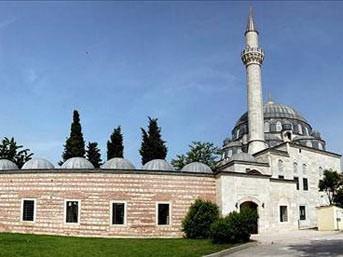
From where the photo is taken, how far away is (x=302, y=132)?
46219mm

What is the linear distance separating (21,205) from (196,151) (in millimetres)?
23682

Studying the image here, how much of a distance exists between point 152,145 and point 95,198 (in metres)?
15.1

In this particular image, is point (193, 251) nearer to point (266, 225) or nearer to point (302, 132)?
point (266, 225)

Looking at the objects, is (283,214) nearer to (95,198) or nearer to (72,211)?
(95,198)

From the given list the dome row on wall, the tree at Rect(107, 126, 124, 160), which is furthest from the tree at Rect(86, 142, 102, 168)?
the dome row on wall

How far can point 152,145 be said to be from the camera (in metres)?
37.7

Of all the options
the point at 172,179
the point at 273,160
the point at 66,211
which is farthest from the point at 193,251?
the point at 273,160

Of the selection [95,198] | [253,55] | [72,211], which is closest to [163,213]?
[95,198]

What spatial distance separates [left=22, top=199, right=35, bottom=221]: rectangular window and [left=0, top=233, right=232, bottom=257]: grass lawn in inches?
141

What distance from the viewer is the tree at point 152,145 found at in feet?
123

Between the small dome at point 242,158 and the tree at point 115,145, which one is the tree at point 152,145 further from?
the small dome at point 242,158

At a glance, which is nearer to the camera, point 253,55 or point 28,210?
point 28,210

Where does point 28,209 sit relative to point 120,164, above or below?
below

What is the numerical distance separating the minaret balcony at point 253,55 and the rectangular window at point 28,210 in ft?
76.7
